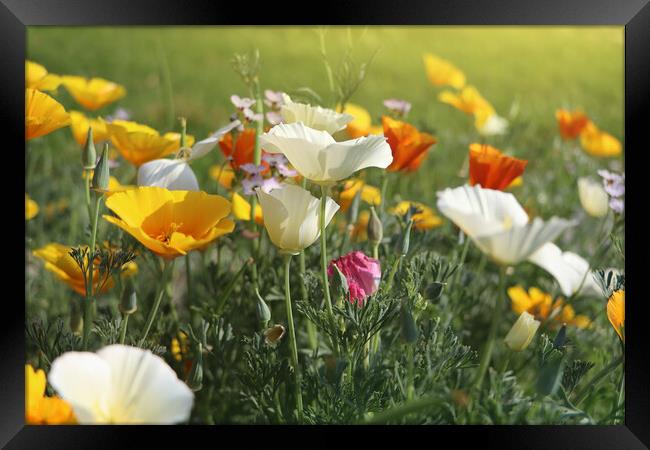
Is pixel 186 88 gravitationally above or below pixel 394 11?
below

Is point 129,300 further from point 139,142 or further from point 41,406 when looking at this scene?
point 139,142

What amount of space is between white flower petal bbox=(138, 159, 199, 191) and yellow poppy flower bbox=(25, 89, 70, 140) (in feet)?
0.39

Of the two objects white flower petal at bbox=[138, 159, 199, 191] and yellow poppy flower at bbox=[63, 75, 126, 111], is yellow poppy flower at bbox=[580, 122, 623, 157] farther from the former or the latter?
white flower petal at bbox=[138, 159, 199, 191]

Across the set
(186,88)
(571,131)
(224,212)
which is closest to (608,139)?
(571,131)

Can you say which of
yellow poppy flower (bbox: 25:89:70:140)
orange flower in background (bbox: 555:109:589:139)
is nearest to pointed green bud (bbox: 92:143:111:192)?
yellow poppy flower (bbox: 25:89:70:140)

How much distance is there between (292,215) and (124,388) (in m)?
0.28

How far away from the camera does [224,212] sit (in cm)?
90

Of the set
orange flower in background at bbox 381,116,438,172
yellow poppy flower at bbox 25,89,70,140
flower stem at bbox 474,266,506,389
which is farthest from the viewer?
orange flower in background at bbox 381,116,438,172

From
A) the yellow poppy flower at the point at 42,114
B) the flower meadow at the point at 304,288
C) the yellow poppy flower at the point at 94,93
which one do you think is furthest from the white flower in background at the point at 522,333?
the yellow poppy flower at the point at 94,93

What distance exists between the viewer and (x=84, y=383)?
26.1 inches

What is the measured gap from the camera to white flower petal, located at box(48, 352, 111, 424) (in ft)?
2.09

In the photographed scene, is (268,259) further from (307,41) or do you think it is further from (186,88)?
(307,41)

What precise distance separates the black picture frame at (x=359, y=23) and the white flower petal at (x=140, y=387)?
0.21 m

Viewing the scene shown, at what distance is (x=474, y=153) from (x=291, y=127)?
343 millimetres
